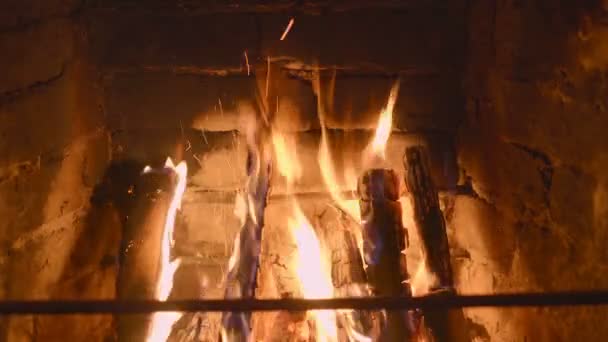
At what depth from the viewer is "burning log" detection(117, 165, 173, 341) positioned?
1.66 metres

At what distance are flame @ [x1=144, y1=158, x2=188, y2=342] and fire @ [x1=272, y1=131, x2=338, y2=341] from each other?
32 cm

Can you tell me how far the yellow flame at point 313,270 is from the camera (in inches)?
66.3

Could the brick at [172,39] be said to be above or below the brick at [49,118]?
above

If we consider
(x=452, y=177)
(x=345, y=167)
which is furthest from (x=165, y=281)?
(x=452, y=177)

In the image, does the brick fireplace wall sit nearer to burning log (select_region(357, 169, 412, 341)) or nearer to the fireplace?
the fireplace

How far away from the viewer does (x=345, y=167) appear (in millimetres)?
1894

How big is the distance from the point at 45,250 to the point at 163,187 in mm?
389

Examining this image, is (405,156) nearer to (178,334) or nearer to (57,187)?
(178,334)

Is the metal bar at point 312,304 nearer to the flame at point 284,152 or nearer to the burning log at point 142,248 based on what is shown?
the burning log at point 142,248

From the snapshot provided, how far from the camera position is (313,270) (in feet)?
5.97

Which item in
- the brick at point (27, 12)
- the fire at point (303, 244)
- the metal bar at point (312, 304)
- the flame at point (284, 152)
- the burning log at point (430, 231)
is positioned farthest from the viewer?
the flame at point (284, 152)

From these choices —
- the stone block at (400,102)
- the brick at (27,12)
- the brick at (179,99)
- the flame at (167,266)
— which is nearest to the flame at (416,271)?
the stone block at (400,102)

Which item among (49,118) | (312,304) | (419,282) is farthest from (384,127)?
(312,304)

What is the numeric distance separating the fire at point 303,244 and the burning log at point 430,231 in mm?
332
